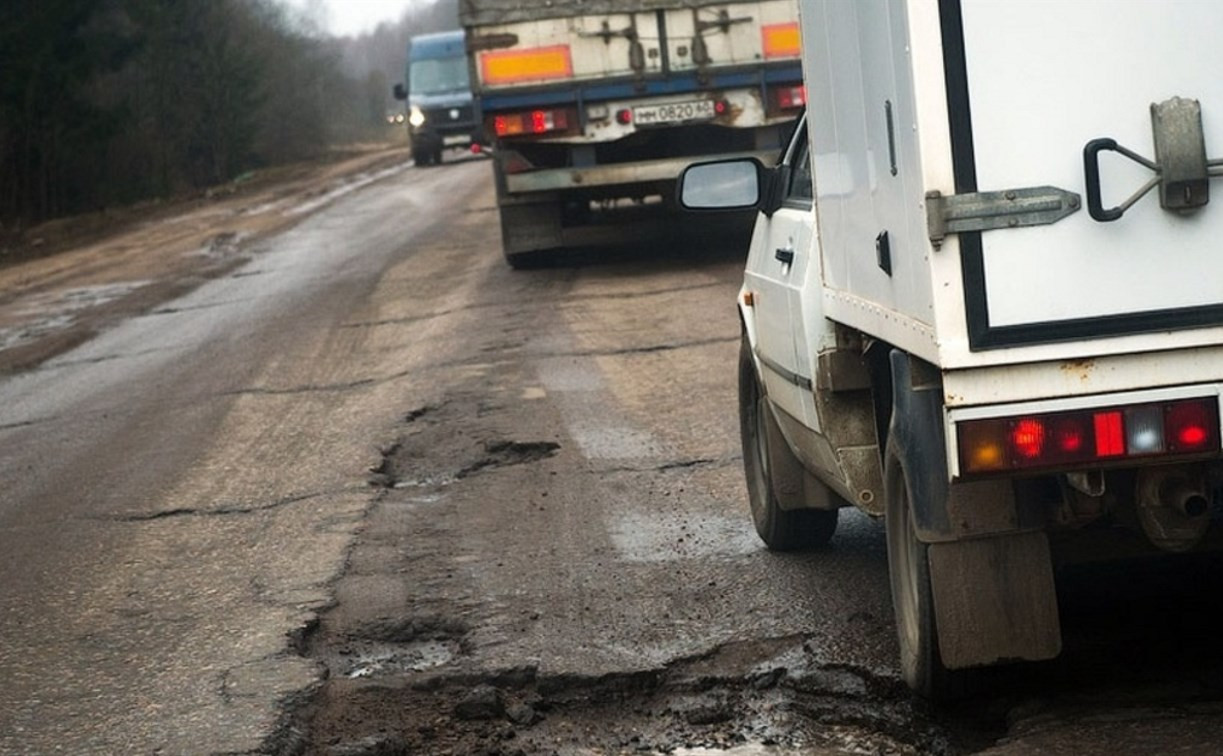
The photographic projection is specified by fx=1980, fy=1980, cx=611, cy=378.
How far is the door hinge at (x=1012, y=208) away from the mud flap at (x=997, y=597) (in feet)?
2.66

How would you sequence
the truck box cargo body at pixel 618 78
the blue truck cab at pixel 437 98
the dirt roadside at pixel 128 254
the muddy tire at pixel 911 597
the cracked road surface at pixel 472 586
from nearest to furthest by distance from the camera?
the muddy tire at pixel 911 597
the cracked road surface at pixel 472 586
the truck box cargo body at pixel 618 78
the dirt roadside at pixel 128 254
the blue truck cab at pixel 437 98

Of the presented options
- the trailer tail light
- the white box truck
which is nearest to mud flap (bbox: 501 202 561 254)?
the trailer tail light

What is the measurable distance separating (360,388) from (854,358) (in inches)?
249

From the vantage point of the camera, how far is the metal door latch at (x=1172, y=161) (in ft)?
12.1

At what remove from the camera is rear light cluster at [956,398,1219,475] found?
3.81m

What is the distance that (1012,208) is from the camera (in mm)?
3705

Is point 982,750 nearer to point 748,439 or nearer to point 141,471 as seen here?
point 748,439

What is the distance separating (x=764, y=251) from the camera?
617cm

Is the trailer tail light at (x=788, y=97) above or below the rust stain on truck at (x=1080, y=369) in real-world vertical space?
above

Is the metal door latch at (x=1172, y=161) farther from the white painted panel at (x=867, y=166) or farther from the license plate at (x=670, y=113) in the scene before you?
the license plate at (x=670, y=113)

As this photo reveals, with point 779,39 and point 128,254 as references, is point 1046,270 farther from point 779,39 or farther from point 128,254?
point 128,254

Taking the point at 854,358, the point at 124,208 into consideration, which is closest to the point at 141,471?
the point at 854,358

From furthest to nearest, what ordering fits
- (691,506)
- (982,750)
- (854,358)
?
(691,506) → (854,358) → (982,750)

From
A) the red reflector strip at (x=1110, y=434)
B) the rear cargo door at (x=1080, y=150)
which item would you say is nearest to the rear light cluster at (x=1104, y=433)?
the red reflector strip at (x=1110, y=434)
